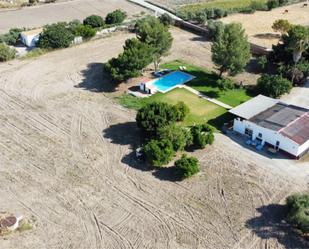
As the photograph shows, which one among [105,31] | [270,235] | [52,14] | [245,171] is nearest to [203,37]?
[105,31]

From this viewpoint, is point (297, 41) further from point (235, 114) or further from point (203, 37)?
point (203, 37)

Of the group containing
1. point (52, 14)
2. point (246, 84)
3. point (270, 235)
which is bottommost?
point (270, 235)

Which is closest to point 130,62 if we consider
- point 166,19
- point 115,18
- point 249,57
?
point 249,57

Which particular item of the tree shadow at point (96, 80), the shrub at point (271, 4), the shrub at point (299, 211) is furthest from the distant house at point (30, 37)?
the shrub at point (299, 211)

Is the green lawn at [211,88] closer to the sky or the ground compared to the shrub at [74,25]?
closer to the ground

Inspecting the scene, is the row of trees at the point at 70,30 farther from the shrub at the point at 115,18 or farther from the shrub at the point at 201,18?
the shrub at the point at 201,18

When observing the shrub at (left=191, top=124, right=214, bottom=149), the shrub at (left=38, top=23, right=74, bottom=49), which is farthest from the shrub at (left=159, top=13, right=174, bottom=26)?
the shrub at (left=191, top=124, right=214, bottom=149)
